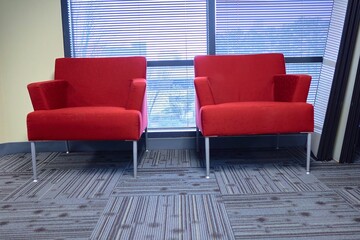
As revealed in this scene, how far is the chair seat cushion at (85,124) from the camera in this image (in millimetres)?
2182

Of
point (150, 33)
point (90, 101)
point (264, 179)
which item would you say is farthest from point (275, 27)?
point (90, 101)

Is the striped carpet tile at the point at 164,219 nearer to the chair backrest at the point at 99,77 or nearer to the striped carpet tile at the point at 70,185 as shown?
the striped carpet tile at the point at 70,185

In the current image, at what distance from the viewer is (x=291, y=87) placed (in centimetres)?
247

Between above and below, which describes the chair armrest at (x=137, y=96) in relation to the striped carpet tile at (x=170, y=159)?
above

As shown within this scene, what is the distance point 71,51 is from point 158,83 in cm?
85

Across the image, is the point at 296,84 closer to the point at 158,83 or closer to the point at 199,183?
the point at 199,183

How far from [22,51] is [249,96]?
2.05 m

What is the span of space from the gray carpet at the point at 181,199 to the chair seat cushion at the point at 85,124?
1.08 ft

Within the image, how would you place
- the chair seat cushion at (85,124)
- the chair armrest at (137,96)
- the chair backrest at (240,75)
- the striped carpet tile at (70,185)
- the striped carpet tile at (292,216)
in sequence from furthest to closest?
the chair backrest at (240,75) → the chair armrest at (137,96) → the chair seat cushion at (85,124) → the striped carpet tile at (70,185) → the striped carpet tile at (292,216)

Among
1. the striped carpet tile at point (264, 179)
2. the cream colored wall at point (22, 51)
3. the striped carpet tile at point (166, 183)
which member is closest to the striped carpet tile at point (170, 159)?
the striped carpet tile at point (166, 183)

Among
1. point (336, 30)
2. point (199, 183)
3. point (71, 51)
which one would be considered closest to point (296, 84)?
point (336, 30)

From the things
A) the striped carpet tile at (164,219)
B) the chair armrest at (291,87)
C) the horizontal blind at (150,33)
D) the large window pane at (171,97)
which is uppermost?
the horizontal blind at (150,33)

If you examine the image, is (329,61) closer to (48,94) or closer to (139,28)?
(139,28)

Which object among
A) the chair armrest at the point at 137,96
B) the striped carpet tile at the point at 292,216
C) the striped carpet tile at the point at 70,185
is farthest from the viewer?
the chair armrest at the point at 137,96
